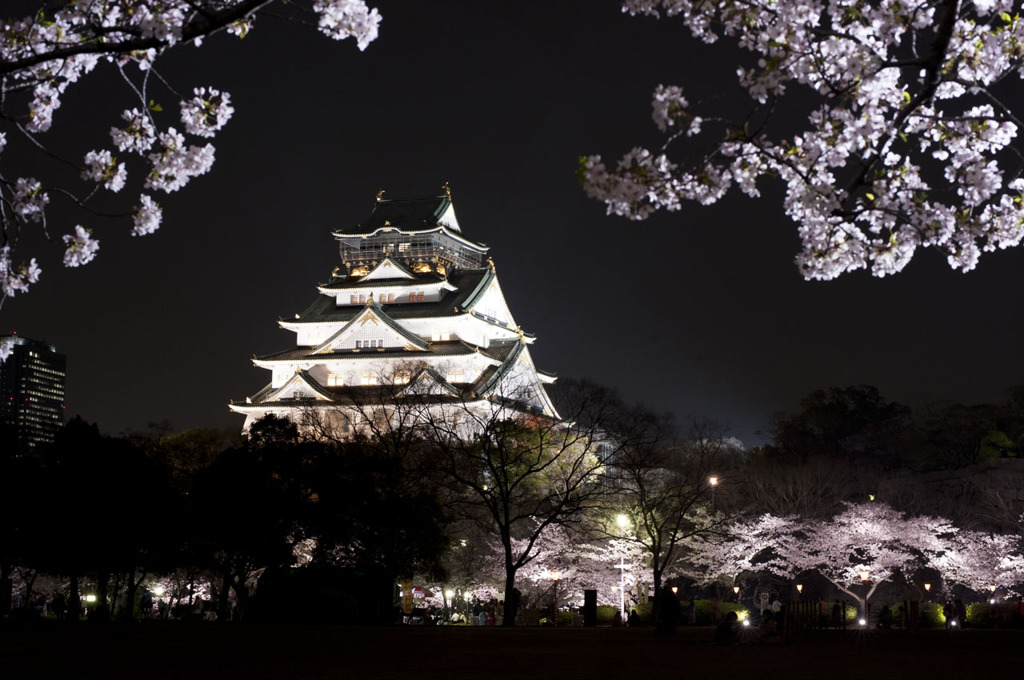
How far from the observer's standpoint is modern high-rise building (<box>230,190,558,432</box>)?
61.2 meters

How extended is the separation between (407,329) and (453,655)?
48.7 m

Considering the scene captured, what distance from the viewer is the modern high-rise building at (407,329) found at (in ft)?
201

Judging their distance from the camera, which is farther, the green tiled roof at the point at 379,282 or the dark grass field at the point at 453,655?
the green tiled roof at the point at 379,282

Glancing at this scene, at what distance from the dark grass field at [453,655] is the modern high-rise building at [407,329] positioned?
3430 cm

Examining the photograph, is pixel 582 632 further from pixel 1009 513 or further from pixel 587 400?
pixel 1009 513

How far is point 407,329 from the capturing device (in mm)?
64938

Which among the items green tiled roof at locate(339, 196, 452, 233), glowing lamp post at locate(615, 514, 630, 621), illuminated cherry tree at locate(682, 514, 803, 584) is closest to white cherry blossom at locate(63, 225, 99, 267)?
glowing lamp post at locate(615, 514, 630, 621)

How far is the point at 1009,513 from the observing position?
154ft

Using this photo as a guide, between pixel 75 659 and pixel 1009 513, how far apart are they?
41.9 m

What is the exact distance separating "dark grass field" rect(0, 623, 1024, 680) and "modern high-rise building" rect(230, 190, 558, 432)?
3430 centimetres

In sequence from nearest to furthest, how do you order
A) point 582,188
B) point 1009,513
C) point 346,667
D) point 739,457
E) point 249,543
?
point 582,188 < point 346,667 < point 249,543 < point 1009,513 < point 739,457

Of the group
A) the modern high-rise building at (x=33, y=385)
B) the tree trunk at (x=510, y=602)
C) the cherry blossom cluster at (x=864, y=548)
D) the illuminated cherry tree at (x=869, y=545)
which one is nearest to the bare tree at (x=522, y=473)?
the tree trunk at (x=510, y=602)

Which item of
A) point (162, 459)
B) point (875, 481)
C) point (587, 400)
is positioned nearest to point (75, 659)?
point (587, 400)

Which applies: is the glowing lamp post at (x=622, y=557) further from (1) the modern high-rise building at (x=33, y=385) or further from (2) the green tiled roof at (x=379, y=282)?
(1) the modern high-rise building at (x=33, y=385)
